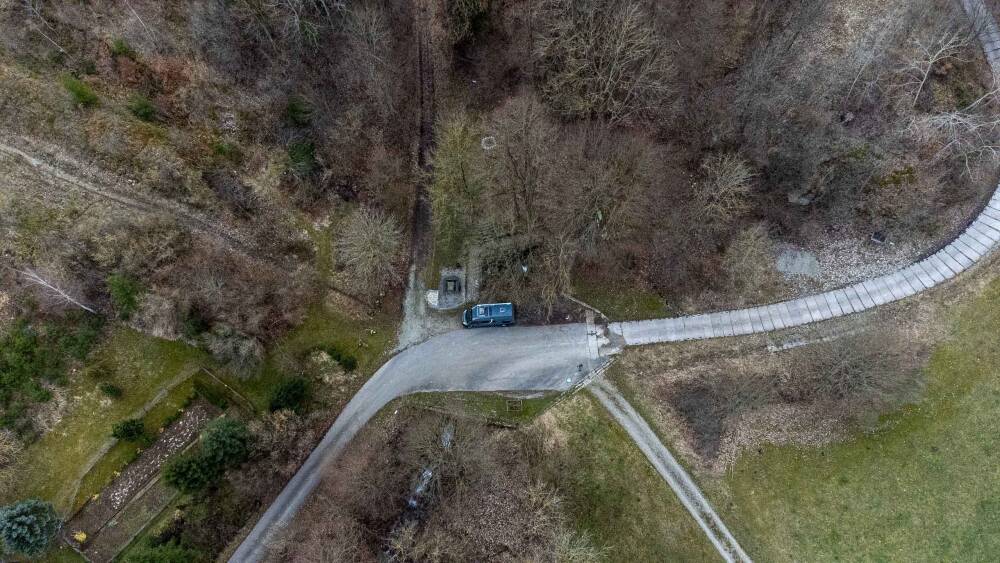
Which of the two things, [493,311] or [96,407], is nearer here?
[96,407]

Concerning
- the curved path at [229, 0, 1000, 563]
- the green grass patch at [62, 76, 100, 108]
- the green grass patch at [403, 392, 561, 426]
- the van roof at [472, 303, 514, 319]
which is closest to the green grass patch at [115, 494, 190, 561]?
the curved path at [229, 0, 1000, 563]

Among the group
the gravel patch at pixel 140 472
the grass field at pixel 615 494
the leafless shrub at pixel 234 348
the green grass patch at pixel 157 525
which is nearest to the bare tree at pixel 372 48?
the leafless shrub at pixel 234 348

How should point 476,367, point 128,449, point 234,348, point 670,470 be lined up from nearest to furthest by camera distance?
point 128,449 → point 234,348 → point 670,470 → point 476,367

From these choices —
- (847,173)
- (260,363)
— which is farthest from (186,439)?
(847,173)

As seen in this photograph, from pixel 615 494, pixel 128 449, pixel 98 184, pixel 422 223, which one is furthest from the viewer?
pixel 422 223

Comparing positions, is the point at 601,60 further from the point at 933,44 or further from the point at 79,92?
the point at 79,92

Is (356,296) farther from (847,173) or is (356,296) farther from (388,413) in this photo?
(847,173)

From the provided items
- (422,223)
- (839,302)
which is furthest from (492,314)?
(839,302)

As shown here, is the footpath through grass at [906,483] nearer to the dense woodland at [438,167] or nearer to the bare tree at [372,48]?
the dense woodland at [438,167]
